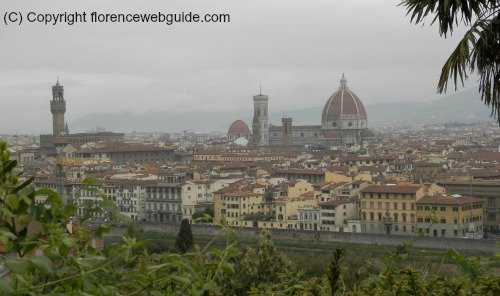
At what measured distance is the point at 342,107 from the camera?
92.1 m

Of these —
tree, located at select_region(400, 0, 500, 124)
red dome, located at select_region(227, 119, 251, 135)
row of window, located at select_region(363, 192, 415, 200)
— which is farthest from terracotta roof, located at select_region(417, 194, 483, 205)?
red dome, located at select_region(227, 119, 251, 135)

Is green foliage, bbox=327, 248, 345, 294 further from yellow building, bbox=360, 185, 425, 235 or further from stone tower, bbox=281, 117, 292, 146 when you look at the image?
stone tower, bbox=281, 117, 292, 146

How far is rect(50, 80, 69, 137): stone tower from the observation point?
77688 mm

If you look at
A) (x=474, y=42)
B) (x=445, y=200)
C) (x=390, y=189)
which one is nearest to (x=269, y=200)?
(x=390, y=189)

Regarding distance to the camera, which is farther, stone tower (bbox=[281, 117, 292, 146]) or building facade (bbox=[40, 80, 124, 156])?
stone tower (bbox=[281, 117, 292, 146])

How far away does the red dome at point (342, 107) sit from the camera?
9206 centimetres

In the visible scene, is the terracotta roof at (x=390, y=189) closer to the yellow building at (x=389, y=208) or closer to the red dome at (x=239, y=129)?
the yellow building at (x=389, y=208)

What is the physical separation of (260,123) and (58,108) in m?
20.1

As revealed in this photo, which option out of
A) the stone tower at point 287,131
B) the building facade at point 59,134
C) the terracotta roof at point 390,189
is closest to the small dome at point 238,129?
the stone tower at point 287,131

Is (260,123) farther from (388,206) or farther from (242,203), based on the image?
(388,206)

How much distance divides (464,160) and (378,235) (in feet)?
86.2

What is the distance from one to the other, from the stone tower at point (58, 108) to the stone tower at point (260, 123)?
16.2m

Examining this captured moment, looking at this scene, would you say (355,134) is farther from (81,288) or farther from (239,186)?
(81,288)

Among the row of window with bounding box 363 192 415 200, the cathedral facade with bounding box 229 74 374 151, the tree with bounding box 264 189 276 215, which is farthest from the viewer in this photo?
the cathedral facade with bounding box 229 74 374 151
